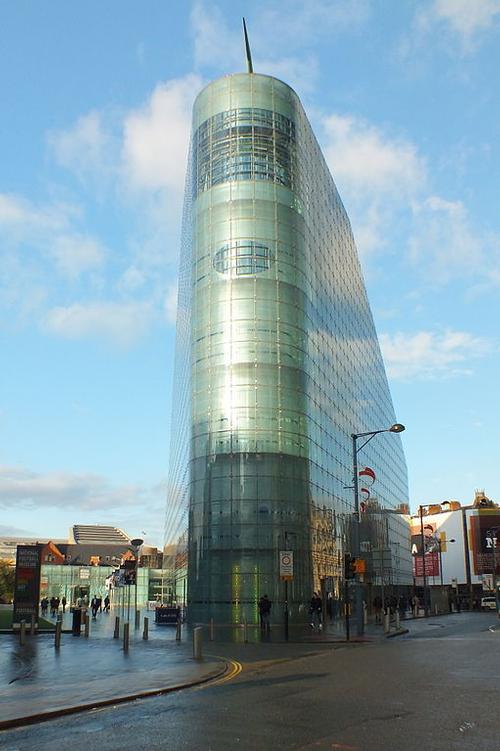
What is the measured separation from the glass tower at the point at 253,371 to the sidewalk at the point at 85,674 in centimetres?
2507

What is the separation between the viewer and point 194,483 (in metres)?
59.2

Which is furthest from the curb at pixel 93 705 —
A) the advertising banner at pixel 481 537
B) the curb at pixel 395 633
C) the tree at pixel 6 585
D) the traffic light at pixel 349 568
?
the tree at pixel 6 585

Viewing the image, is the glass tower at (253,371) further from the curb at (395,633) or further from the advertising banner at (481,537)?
the advertising banner at (481,537)

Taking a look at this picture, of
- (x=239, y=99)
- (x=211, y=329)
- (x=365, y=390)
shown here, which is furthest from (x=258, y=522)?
(x=365, y=390)

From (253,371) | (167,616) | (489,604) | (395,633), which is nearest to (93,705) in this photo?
(395,633)

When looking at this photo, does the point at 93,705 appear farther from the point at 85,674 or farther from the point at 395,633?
the point at 395,633

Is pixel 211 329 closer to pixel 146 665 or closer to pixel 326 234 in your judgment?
pixel 326 234

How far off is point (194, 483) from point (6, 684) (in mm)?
41241

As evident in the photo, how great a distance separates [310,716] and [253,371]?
1798 inches

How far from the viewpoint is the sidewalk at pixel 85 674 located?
14664mm

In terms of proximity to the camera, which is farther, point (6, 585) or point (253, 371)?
point (6, 585)

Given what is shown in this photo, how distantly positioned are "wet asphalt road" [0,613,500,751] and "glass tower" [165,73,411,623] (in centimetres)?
3560

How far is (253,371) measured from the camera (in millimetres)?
58000

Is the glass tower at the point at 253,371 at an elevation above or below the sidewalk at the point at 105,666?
above
